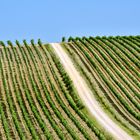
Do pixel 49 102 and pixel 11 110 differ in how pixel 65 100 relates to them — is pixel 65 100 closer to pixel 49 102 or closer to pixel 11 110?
pixel 49 102

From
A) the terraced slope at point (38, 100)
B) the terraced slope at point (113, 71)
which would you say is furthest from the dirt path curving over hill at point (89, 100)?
the terraced slope at point (38, 100)

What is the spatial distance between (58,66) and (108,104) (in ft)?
48.6

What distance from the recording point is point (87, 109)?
168 ft

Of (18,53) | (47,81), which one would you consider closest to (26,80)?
(47,81)

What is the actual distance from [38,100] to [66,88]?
5.34m

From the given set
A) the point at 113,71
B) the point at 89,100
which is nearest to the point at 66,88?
the point at 89,100

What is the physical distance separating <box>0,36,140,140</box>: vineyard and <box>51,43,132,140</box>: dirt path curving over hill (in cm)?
60

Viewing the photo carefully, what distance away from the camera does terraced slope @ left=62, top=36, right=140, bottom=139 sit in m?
50.8

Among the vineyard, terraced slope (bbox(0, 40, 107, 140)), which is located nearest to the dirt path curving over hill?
the vineyard

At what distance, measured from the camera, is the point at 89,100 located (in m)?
53.9

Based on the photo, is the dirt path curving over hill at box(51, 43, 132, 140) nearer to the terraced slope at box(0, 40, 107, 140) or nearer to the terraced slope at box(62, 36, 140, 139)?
the terraced slope at box(62, 36, 140, 139)

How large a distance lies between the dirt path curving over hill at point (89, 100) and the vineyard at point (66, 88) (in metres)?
0.60

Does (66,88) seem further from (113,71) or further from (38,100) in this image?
(113,71)

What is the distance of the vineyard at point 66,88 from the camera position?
45125 mm
